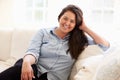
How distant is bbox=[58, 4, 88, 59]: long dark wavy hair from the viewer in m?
2.03

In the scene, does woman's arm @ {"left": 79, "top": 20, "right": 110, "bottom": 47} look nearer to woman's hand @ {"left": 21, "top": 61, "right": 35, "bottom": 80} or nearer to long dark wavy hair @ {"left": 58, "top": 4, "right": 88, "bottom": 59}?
long dark wavy hair @ {"left": 58, "top": 4, "right": 88, "bottom": 59}

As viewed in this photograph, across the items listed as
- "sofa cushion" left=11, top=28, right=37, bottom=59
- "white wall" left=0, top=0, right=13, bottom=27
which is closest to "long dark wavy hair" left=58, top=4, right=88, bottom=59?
"sofa cushion" left=11, top=28, right=37, bottom=59

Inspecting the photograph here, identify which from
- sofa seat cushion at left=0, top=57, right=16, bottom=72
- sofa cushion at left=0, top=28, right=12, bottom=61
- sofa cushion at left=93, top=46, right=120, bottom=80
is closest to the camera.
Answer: sofa cushion at left=93, top=46, right=120, bottom=80

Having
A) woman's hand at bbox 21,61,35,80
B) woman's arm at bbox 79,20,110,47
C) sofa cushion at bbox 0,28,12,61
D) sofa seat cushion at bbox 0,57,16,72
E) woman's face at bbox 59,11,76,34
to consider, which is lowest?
sofa seat cushion at bbox 0,57,16,72

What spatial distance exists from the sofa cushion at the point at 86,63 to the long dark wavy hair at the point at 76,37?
0.06 metres

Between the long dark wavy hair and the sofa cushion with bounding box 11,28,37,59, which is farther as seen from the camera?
the sofa cushion with bounding box 11,28,37,59

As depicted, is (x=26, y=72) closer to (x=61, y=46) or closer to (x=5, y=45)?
(x=61, y=46)

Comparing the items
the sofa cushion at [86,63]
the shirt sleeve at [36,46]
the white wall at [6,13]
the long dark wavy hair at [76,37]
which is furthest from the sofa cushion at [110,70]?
the white wall at [6,13]

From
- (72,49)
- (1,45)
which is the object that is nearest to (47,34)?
(72,49)

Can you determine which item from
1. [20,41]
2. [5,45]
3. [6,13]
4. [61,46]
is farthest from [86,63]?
[6,13]

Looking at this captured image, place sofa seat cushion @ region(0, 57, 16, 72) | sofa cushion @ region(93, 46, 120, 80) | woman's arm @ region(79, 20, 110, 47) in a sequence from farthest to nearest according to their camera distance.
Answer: sofa seat cushion @ region(0, 57, 16, 72)
woman's arm @ region(79, 20, 110, 47)
sofa cushion @ region(93, 46, 120, 80)

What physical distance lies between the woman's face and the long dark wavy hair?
0.04 m

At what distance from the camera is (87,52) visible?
2037 millimetres

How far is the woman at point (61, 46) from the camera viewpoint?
198cm
